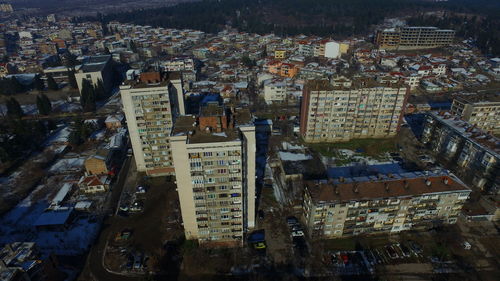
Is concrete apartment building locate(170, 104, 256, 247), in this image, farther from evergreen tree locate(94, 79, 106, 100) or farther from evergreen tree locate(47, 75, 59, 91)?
evergreen tree locate(47, 75, 59, 91)

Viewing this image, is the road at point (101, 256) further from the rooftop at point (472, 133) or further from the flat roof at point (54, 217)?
the rooftop at point (472, 133)

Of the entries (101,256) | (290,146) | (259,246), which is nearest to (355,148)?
(290,146)

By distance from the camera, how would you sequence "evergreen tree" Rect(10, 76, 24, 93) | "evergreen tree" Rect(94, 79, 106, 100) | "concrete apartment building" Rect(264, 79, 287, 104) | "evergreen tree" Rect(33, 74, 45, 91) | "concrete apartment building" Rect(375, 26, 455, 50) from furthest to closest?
"concrete apartment building" Rect(375, 26, 455, 50)
"evergreen tree" Rect(33, 74, 45, 91)
"evergreen tree" Rect(10, 76, 24, 93)
"evergreen tree" Rect(94, 79, 106, 100)
"concrete apartment building" Rect(264, 79, 287, 104)

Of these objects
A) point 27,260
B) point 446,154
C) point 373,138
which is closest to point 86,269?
point 27,260

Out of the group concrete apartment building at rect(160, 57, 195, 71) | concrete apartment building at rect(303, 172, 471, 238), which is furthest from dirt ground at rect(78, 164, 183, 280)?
concrete apartment building at rect(160, 57, 195, 71)

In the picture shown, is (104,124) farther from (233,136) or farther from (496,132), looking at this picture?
(496,132)

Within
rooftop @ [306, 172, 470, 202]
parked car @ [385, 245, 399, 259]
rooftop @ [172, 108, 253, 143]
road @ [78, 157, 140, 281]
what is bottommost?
road @ [78, 157, 140, 281]
